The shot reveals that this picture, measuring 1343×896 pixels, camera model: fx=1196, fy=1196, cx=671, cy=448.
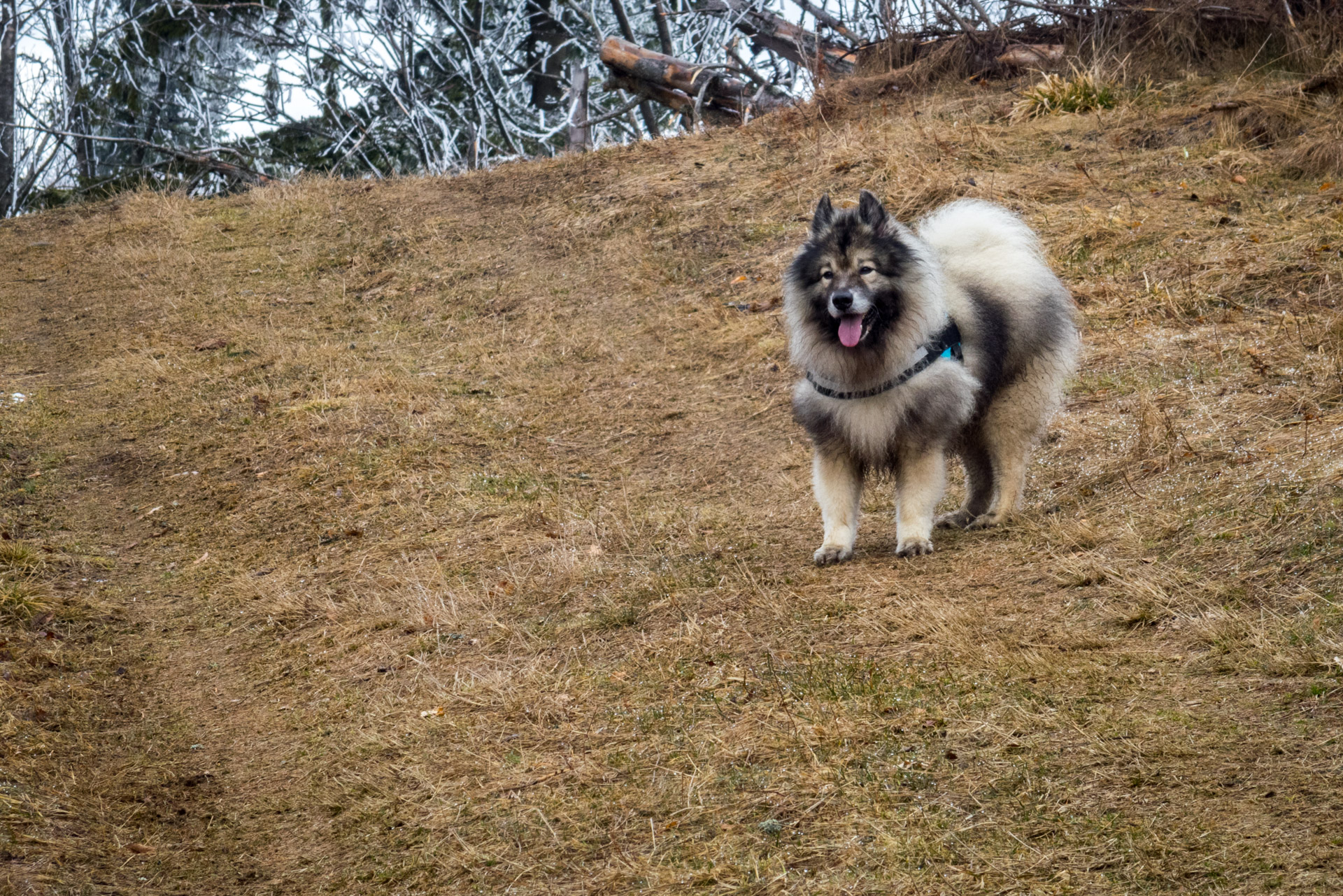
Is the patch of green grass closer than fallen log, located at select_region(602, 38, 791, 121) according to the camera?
Yes

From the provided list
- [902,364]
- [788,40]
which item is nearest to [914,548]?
[902,364]

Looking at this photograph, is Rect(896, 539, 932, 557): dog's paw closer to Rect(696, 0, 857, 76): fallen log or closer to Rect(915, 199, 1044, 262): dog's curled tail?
Rect(915, 199, 1044, 262): dog's curled tail

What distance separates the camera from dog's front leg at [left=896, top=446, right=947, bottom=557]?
5.62m

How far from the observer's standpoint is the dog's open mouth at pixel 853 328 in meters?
5.53

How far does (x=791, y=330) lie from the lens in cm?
591

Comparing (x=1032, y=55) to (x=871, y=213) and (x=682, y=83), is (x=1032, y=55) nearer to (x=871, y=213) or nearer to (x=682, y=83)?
(x=682, y=83)

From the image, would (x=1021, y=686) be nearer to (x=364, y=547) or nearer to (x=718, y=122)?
(x=364, y=547)

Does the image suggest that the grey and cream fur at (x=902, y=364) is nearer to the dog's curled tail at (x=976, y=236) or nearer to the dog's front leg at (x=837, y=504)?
the dog's front leg at (x=837, y=504)

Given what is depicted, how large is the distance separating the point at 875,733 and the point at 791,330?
250 centimetres

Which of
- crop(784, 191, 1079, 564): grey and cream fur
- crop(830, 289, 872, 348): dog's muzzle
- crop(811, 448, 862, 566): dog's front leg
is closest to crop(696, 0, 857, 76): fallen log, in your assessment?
crop(784, 191, 1079, 564): grey and cream fur

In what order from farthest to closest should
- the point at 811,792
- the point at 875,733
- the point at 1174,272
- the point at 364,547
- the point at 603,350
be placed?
the point at 603,350
the point at 1174,272
the point at 364,547
the point at 875,733
the point at 811,792

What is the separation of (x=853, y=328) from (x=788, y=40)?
11991 mm

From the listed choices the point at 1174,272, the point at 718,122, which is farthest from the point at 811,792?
the point at 718,122

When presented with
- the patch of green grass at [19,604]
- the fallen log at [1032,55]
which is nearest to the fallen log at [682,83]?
the fallen log at [1032,55]
